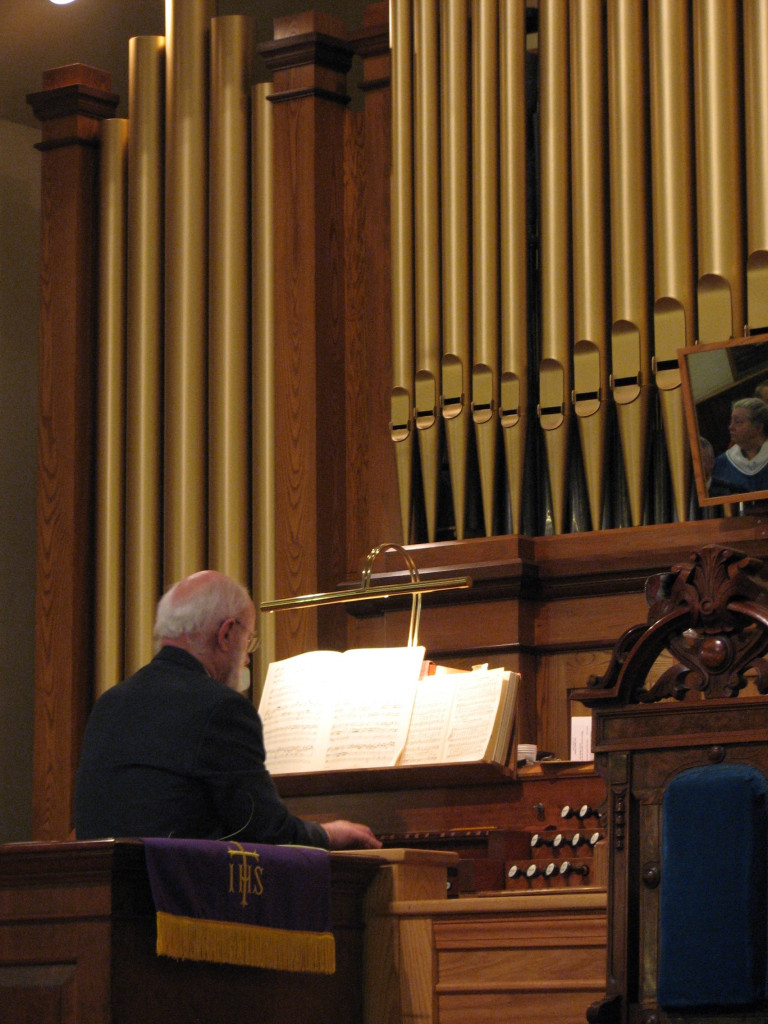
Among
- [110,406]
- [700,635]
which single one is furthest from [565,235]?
[700,635]

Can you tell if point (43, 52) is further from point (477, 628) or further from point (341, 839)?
point (341, 839)

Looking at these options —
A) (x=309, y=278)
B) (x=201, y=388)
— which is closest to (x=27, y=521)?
(x=201, y=388)

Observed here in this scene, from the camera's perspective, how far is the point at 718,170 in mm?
5883

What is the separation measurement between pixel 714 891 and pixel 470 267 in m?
3.22

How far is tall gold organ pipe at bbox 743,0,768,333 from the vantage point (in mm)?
5738

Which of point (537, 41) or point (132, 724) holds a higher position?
point (537, 41)

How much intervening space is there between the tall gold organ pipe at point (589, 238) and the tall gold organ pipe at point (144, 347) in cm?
180

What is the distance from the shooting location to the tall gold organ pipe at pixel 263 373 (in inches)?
261

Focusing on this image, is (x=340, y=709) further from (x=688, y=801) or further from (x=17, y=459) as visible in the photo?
(x=17, y=459)

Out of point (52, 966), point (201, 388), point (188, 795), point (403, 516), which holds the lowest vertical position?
point (52, 966)

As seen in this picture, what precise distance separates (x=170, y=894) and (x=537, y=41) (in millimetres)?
3847

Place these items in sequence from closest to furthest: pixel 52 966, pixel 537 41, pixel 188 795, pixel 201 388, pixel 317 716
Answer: pixel 52 966 < pixel 188 795 < pixel 317 716 < pixel 537 41 < pixel 201 388

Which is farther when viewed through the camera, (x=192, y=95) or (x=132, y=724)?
(x=192, y=95)

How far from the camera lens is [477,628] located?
6047 mm
